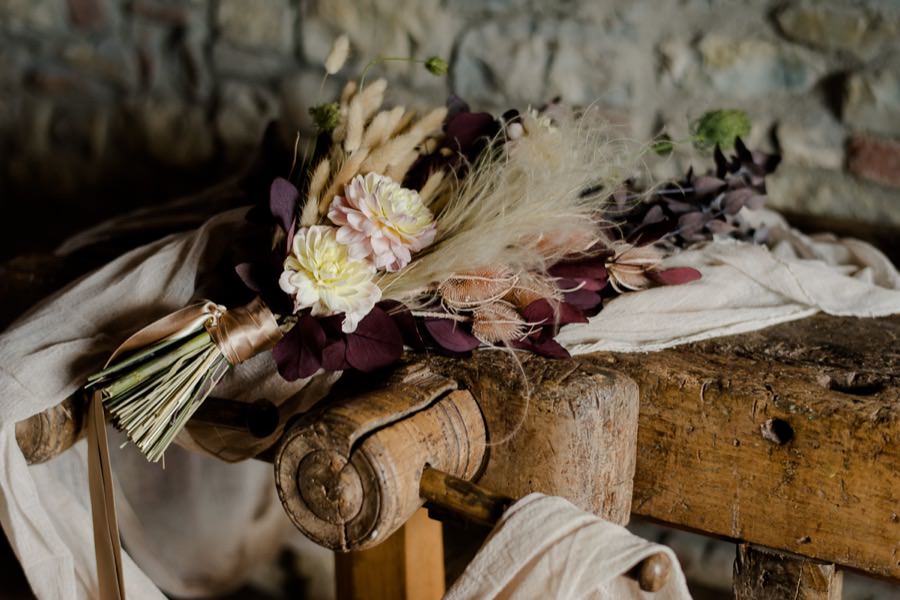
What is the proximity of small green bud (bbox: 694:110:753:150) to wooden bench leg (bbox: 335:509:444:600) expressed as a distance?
1.75 feet

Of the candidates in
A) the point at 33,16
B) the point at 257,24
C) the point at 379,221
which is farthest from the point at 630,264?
the point at 33,16

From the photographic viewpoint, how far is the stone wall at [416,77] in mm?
1291

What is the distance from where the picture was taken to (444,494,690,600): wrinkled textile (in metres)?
0.69

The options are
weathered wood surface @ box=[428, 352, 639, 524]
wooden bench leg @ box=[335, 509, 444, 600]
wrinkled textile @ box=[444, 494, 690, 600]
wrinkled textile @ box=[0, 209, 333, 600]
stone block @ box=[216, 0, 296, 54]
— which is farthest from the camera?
stone block @ box=[216, 0, 296, 54]

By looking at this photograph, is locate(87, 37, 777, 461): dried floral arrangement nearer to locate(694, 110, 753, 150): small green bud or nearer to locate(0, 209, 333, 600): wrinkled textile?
locate(0, 209, 333, 600): wrinkled textile

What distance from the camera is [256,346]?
86 cm

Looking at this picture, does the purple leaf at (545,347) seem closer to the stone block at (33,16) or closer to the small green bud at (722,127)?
the small green bud at (722,127)

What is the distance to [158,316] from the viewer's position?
3.14 feet

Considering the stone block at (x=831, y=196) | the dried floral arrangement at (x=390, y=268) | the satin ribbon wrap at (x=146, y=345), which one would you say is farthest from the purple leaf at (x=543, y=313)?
the stone block at (x=831, y=196)

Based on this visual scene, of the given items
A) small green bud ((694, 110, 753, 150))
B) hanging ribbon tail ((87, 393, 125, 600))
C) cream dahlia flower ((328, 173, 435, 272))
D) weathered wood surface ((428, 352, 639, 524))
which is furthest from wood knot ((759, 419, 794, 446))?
hanging ribbon tail ((87, 393, 125, 600))

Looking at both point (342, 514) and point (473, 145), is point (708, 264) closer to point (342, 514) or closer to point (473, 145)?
point (473, 145)

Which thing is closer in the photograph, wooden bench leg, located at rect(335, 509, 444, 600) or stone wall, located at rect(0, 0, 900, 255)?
wooden bench leg, located at rect(335, 509, 444, 600)

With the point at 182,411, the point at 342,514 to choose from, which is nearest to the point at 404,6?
the point at 182,411

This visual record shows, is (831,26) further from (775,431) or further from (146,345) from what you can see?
(146,345)
